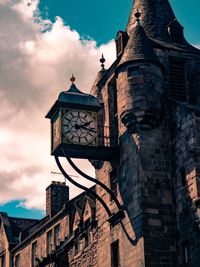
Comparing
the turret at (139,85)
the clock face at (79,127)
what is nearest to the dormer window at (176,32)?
the turret at (139,85)

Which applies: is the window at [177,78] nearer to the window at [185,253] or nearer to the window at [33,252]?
the window at [185,253]

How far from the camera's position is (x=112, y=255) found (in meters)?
32.1

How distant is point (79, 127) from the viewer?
31891 millimetres

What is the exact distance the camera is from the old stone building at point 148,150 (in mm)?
29312

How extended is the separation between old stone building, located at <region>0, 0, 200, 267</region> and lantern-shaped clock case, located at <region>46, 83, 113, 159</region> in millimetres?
140

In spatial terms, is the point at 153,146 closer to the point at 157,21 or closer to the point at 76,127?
the point at 76,127

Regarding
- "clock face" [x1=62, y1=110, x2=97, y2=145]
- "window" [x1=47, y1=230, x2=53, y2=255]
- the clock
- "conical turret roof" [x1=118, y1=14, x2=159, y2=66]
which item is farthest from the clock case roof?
"window" [x1=47, y1=230, x2=53, y2=255]

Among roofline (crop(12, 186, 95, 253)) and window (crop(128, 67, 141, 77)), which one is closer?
window (crop(128, 67, 141, 77))

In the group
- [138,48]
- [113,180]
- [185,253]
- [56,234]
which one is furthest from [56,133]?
[56,234]

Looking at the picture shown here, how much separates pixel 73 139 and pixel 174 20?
8260mm

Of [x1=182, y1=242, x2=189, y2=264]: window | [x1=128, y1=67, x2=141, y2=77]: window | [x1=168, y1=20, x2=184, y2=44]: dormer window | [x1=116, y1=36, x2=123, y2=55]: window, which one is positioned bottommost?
[x1=182, y1=242, x2=189, y2=264]: window

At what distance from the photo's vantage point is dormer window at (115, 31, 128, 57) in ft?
112

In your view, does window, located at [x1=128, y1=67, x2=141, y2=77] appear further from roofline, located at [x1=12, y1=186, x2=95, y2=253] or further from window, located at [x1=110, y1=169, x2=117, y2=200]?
roofline, located at [x1=12, y1=186, x2=95, y2=253]

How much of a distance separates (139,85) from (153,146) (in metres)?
2.66
